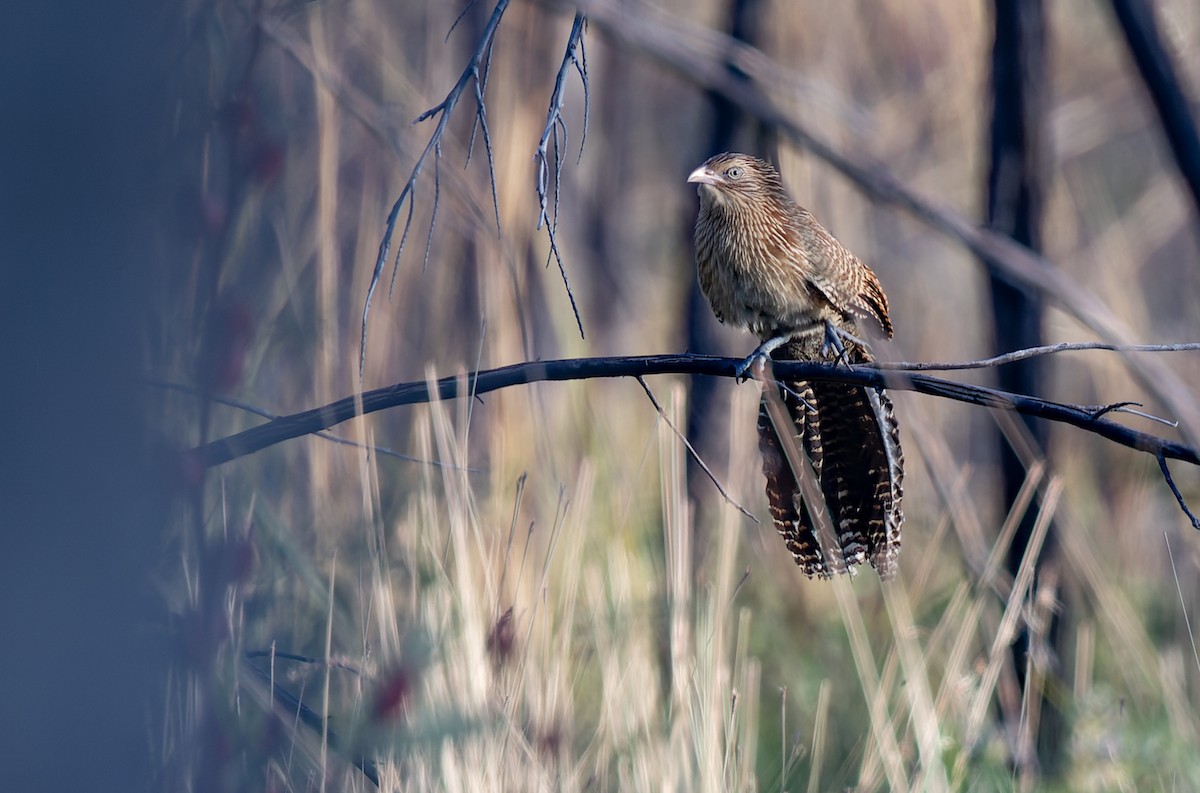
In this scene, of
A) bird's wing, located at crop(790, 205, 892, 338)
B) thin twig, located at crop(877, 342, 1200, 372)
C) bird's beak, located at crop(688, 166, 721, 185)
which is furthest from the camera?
bird's beak, located at crop(688, 166, 721, 185)

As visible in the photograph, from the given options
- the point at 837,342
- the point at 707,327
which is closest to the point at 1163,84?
the point at 837,342

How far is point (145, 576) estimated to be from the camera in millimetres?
1264

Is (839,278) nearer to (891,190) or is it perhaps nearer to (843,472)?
(843,472)

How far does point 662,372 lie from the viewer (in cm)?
206

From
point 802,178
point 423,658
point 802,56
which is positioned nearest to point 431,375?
point 423,658

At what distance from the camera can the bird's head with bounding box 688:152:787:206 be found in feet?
11.6

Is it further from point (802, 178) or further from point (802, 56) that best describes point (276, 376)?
point (802, 56)

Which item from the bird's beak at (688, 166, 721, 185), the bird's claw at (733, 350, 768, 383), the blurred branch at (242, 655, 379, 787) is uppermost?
the bird's beak at (688, 166, 721, 185)

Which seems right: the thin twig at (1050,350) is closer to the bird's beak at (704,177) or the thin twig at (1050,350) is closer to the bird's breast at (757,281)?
the bird's breast at (757,281)

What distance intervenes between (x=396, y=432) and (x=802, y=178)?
1.97 m

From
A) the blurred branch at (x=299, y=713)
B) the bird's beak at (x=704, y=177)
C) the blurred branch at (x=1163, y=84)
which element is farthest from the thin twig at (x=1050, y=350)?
the bird's beak at (x=704, y=177)

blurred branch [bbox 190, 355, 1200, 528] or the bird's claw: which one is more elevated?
the bird's claw

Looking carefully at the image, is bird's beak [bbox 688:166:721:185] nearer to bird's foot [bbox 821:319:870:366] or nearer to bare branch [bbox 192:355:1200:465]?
bird's foot [bbox 821:319:870:366]

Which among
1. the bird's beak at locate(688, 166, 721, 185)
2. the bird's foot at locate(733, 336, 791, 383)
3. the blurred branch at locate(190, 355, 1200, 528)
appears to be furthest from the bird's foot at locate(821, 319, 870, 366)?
the blurred branch at locate(190, 355, 1200, 528)
